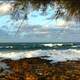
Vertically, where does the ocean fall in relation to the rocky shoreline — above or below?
below

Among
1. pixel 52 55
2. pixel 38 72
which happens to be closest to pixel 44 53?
pixel 52 55

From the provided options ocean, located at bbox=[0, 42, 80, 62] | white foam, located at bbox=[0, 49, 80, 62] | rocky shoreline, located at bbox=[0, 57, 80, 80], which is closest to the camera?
rocky shoreline, located at bbox=[0, 57, 80, 80]

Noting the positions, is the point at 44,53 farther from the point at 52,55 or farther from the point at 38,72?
the point at 38,72

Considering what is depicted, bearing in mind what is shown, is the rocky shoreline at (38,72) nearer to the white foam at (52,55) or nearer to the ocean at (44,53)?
the ocean at (44,53)

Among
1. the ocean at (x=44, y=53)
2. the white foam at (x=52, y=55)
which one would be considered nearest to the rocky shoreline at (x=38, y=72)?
the ocean at (x=44, y=53)

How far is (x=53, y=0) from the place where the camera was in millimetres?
6141

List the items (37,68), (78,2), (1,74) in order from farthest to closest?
1. (37,68)
2. (1,74)
3. (78,2)

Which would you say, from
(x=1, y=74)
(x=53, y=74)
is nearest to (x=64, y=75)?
(x=53, y=74)

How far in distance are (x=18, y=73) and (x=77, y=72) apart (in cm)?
115

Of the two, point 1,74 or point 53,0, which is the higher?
point 53,0

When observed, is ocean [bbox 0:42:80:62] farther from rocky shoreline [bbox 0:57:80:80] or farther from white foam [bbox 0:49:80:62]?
rocky shoreline [bbox 0:57:80:80]

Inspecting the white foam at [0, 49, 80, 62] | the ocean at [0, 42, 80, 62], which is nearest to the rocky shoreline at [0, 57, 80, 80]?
the ocean at [0, 42, 80, 62]

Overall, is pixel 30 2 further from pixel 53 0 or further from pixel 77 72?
pixel 77 72

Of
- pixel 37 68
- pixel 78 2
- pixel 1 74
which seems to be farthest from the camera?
pixel 37 68
